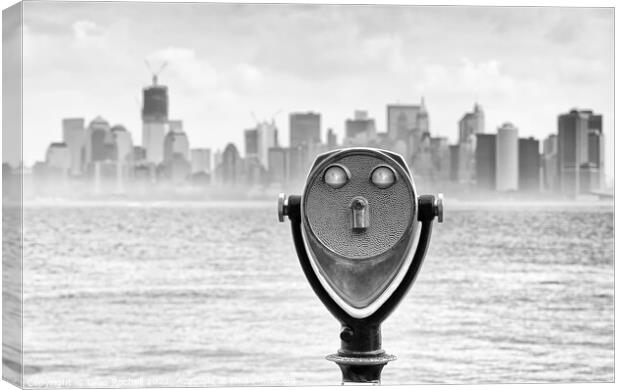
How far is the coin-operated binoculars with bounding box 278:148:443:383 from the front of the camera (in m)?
3.89

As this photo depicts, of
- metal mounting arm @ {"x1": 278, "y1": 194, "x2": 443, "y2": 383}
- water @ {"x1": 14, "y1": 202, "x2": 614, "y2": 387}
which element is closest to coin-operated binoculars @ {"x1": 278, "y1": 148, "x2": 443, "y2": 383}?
metal mounting arm @ {"x1": 278, "y1": 194, "x2": 443, "y2": 383}

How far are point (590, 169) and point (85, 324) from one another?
618 inches

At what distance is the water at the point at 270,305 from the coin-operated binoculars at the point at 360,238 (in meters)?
8.86

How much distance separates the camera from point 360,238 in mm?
3979

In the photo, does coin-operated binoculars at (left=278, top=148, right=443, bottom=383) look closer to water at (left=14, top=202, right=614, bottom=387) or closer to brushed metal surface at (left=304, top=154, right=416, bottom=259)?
brushed metal surface at (left=304, top=154, right=416, bottom=259)

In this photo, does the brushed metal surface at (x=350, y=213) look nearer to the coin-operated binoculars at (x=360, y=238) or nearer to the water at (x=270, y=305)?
the coin-operated binoculars at (x=360, y=238)

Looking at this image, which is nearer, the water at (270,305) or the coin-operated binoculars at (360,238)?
the coin-operated binoculars at (360,238)

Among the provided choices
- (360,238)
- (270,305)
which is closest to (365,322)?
(360,238)

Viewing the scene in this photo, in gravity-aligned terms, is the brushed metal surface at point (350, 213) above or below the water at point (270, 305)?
above

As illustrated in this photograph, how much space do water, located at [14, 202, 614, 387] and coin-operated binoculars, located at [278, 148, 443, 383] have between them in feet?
29.1

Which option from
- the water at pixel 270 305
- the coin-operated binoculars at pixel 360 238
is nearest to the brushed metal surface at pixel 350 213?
the coin-operated binoculars at pixel 360 238

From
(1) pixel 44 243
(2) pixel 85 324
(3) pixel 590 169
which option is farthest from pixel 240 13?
(2) pixel 85 324

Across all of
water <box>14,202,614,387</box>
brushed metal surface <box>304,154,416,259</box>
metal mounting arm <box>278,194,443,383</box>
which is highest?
brushed metal surface <box>304,154,416,259</box>

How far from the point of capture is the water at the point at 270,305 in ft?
74.1
